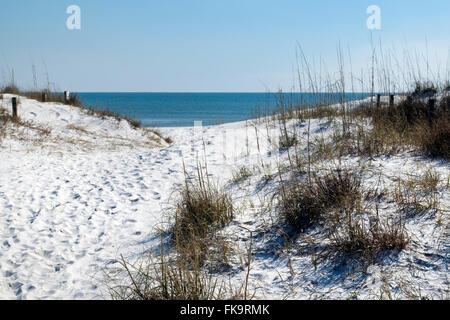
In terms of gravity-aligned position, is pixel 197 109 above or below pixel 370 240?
above

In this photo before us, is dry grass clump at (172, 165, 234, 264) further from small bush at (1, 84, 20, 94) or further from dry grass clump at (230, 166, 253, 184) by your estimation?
small bush at (1, 84, 20, 94)

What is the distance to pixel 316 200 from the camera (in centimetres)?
353

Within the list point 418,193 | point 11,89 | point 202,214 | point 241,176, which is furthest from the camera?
point 11,89

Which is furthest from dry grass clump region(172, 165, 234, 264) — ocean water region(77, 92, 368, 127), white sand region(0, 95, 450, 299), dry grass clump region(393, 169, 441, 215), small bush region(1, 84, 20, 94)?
small bush region(1, 84, 20, 94)

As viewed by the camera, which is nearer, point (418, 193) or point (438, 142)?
point (418, 193)

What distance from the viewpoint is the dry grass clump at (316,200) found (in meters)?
3.48

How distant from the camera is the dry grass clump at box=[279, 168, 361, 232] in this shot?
11.4 feet

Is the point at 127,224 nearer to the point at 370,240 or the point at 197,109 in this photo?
the point at 370,240

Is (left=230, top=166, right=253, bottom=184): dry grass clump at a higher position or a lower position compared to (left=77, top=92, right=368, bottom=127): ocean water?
lower

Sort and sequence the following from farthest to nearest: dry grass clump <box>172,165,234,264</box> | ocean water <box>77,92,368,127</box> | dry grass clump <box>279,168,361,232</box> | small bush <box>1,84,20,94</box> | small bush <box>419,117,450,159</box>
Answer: small bush <box>1,84,20,94</box>, ocean water <box>77,92,368,127</box>, small bush <box>419,117,450,159</box>, dry grass clump <box>172,165,234,264</box>, dry grass clump <box>279,168,361,232</box>

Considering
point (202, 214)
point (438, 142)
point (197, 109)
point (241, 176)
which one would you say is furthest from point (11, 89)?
point (197, 109)

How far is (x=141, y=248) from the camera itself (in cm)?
364

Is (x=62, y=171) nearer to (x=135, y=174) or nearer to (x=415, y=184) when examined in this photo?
(x=135, y=174)
